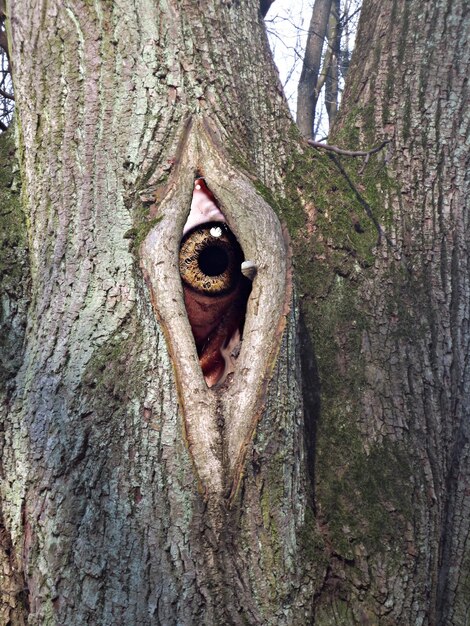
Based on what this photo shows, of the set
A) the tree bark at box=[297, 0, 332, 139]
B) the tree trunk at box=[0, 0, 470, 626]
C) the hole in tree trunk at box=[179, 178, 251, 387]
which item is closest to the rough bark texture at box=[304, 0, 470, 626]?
the tree trunk at box=[0, 0, 470, 626]

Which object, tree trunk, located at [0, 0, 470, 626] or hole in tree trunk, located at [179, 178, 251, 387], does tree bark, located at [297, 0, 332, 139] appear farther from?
hole in tree trunk, located at [179, 178, 251, 387]

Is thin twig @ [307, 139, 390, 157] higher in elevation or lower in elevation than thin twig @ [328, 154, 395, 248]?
higher

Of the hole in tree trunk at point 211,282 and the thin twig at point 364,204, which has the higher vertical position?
the thin twig at point 364,204

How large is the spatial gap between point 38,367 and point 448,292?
1.29 m

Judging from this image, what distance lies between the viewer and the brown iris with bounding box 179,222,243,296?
1.80 meters

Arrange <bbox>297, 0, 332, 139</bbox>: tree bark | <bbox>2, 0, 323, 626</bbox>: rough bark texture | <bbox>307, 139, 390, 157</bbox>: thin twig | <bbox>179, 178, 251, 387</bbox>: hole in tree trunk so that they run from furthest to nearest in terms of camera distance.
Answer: <bbox>297, 0, 332, 139</bbox>: tree bark, <bbox>307, 139, 390, 157</bbox>: thin twig, <bbox>179, 178, 251, 387</bbox>: hole in tree trunk, <bbox>2, 0, 323, 626</bbox>: rough bark texture

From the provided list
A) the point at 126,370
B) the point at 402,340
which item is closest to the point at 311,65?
the point at 402,340

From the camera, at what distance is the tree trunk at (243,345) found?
5.11ft

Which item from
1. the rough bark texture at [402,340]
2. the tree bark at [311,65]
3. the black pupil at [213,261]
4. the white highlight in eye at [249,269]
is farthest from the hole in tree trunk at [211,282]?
the tree bark at [311,65]

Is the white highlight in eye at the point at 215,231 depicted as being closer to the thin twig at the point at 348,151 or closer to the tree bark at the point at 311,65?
the thin twig at the point at 348,151

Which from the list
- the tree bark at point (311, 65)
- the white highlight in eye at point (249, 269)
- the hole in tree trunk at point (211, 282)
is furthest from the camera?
the tree bark at point (311, 65)

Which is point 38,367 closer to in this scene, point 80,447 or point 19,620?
point 80,447

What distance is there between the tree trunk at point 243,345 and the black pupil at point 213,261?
12cm

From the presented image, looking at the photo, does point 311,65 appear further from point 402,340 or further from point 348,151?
point 402,340
